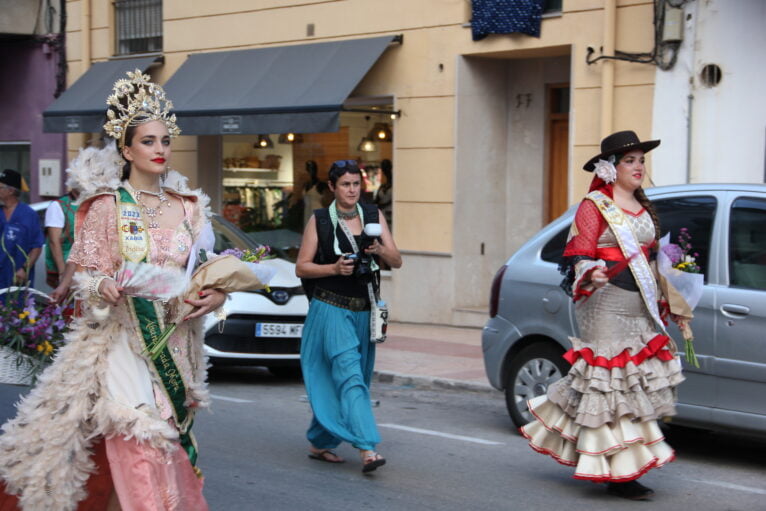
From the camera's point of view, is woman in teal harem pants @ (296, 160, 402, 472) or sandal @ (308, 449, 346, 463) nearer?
woman in teal harem pants @ (296, 160, 402, 472)

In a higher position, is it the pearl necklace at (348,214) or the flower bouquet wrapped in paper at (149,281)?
the pearl necklace at (348,214)

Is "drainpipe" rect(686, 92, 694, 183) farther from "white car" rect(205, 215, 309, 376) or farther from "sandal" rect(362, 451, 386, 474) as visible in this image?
"sandal" rect(362, 451, 386, 474)

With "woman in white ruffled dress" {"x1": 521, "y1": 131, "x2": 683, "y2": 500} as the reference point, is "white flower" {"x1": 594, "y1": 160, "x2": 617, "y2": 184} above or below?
above

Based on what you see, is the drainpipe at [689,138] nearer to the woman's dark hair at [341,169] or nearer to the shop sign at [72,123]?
the woman's dark hair at [341,169]

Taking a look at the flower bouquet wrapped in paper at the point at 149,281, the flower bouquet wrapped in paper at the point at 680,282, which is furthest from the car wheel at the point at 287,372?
the flower bouquet wrapped in paper at the point at 149,281

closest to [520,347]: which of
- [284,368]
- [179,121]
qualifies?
[284,368]

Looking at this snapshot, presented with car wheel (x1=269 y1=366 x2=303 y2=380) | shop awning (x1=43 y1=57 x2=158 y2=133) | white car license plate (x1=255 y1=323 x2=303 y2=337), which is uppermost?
shop awning (x1=43 y1=57 x2=158 y2=133)

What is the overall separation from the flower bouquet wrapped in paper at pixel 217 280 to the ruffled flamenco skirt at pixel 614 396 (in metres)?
2.19

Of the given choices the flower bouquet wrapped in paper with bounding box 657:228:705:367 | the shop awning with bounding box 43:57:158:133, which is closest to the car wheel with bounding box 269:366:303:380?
the flower bouquet wrapped in paper with bounding box 657:228:705:367

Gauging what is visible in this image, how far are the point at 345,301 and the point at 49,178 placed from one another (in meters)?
13.8

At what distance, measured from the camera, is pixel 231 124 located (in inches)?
630

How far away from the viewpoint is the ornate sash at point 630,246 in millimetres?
6246

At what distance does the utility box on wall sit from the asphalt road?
11.2m

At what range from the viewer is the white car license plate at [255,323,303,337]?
33.4 ft
